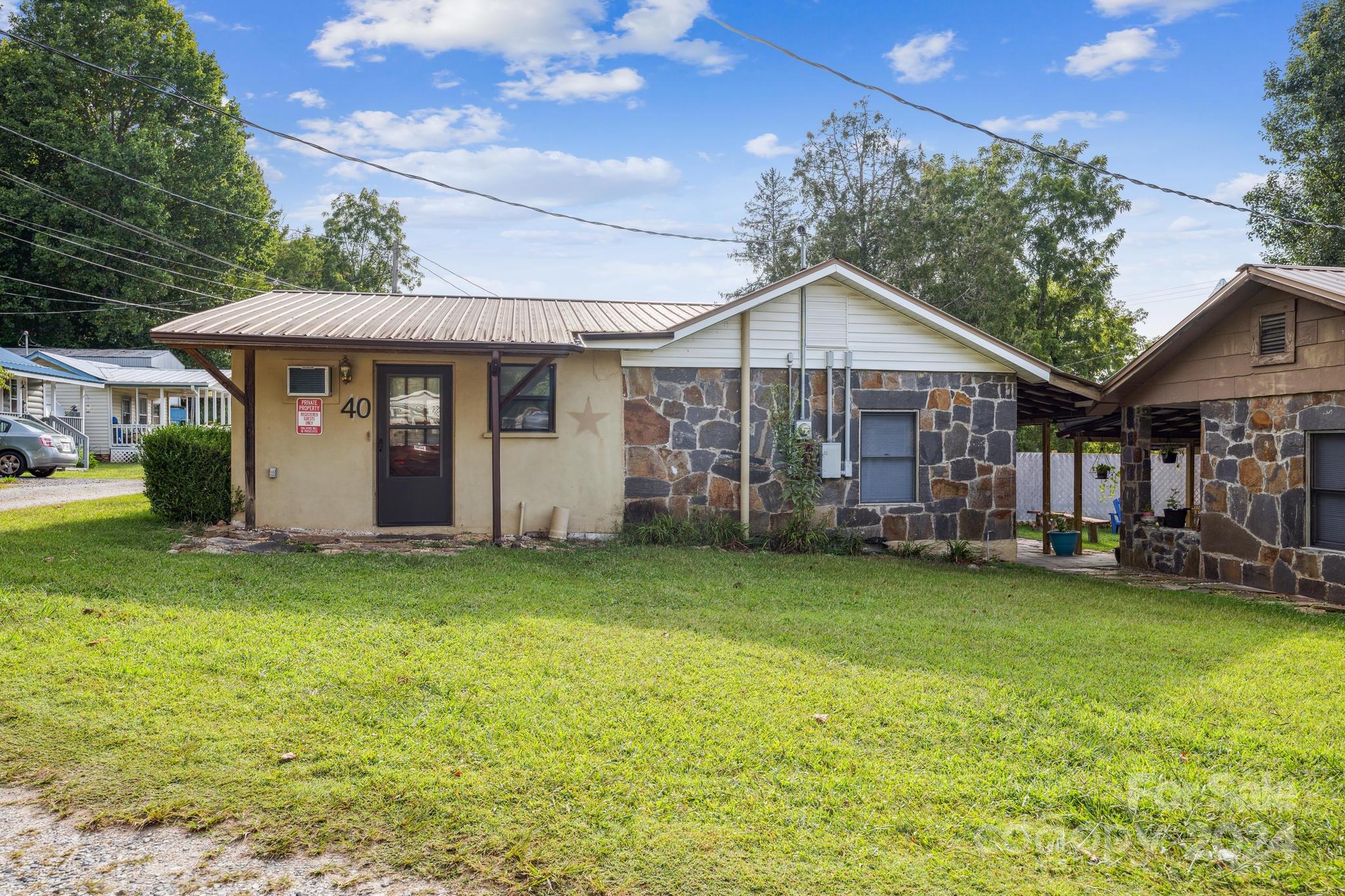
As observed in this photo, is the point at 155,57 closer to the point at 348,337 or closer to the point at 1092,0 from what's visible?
the point at 348,337

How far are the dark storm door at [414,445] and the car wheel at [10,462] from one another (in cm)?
1304

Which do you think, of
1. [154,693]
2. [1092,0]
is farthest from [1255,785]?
[1092,0]

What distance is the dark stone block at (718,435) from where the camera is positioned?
11430 mm

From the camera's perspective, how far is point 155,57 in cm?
3136

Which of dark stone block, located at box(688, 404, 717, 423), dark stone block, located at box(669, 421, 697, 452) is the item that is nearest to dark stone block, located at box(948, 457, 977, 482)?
dark stone block, located at box(688, 404, 717, 423)

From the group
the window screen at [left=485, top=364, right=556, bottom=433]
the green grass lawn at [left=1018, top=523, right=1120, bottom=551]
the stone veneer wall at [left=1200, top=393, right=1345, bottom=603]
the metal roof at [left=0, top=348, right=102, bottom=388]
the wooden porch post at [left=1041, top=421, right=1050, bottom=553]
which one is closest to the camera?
the stone veneer wall at [left=1200, top=393, right=1345, bottom=603]

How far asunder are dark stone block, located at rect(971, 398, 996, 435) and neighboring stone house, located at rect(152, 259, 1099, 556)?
0.07 ft

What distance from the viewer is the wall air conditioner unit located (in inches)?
421

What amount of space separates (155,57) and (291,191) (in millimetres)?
9941

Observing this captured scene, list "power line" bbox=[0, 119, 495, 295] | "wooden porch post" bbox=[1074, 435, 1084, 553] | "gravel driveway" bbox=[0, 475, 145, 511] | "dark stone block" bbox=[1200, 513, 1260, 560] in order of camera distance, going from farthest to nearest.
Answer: "power line" bbox=[0, 119, 495, 295], "wooden porch post" bbox=[1074, 435, 1084, 553], "gravel driveway" bbox=[0, 475, 145, 511], "dark stone block" bbox=[1200, 513, 1260, 560]

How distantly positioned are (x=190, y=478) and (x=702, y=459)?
6690 millimetres

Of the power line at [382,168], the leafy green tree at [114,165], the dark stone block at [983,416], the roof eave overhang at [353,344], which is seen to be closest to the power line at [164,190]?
the leafy green tree at [114,165]

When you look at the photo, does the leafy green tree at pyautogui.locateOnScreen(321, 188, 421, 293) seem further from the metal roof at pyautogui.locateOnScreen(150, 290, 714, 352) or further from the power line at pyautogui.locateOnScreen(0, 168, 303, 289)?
the metal roof at pyautogui.locateOnScreen(150, 290, 714, 352)

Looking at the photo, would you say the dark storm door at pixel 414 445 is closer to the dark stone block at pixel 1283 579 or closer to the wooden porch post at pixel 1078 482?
the dark stone block at pixel 1283 579
